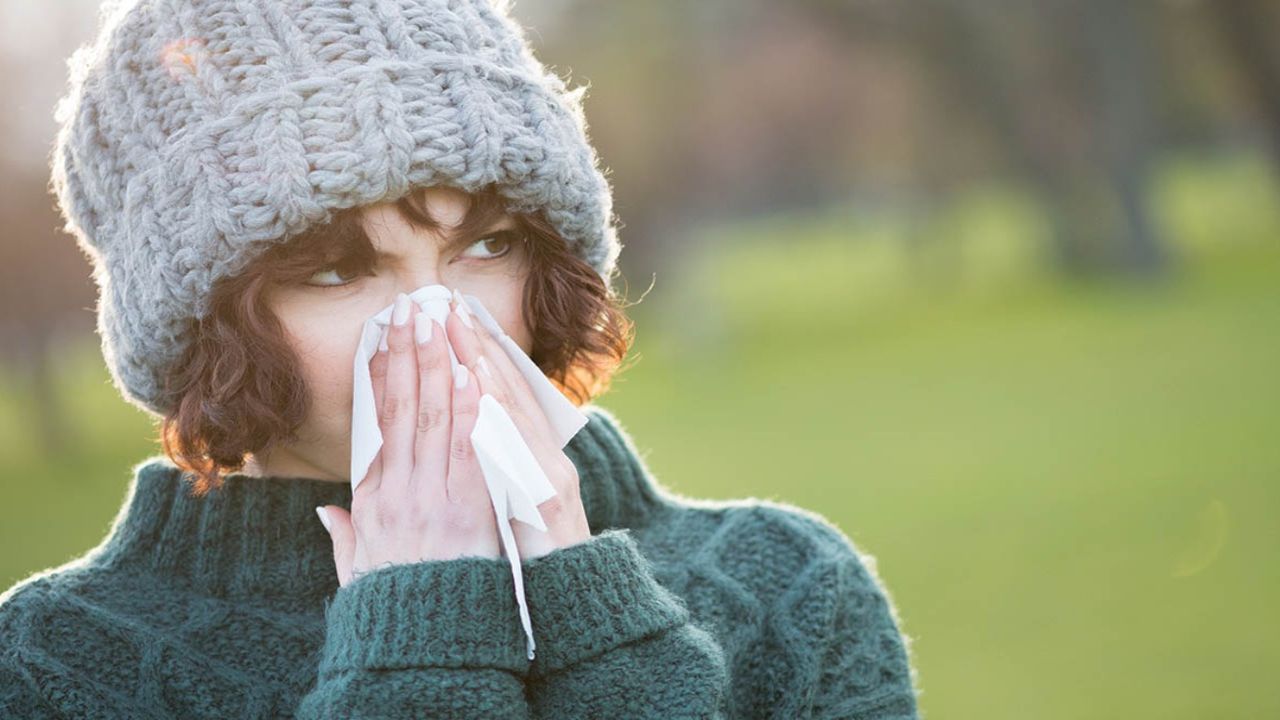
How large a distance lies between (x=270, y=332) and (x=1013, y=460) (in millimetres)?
10090

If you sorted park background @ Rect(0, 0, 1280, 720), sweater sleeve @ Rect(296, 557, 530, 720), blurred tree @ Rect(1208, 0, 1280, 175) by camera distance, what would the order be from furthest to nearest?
blurred tree @ Rect(1208, 0, 1280, 175)
park background @ Rect(0, 0, 1280, 720)
sweater sleeve @ Rect(296, 557, 530, 720)

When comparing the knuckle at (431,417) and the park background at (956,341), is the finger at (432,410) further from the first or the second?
the park background at (956,341)

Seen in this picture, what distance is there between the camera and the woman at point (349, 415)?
6.88 feet

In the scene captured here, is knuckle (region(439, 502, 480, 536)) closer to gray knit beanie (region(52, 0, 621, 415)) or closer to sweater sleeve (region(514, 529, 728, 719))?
sweater sleeve (region(514, 529, 728, 719))

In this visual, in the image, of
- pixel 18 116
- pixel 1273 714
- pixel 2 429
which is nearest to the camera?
pixel 1273 714

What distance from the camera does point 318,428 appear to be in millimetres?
2312

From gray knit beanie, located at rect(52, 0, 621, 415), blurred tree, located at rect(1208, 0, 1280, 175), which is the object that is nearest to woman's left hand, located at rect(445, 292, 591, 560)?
gray knit beanie, located at rect(52, 0, 621, 415)

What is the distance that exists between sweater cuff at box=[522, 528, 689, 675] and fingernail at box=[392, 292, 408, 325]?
0.46 m

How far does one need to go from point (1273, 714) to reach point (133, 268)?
5837 mm

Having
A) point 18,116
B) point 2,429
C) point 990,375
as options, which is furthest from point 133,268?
point 2,429

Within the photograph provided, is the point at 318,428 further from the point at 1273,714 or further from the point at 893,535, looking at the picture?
the point at 893,535

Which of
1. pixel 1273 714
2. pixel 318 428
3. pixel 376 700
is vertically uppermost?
pixel 318 428

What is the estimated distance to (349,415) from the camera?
2291 mm

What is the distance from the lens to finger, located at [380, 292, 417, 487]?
2.20 meters
